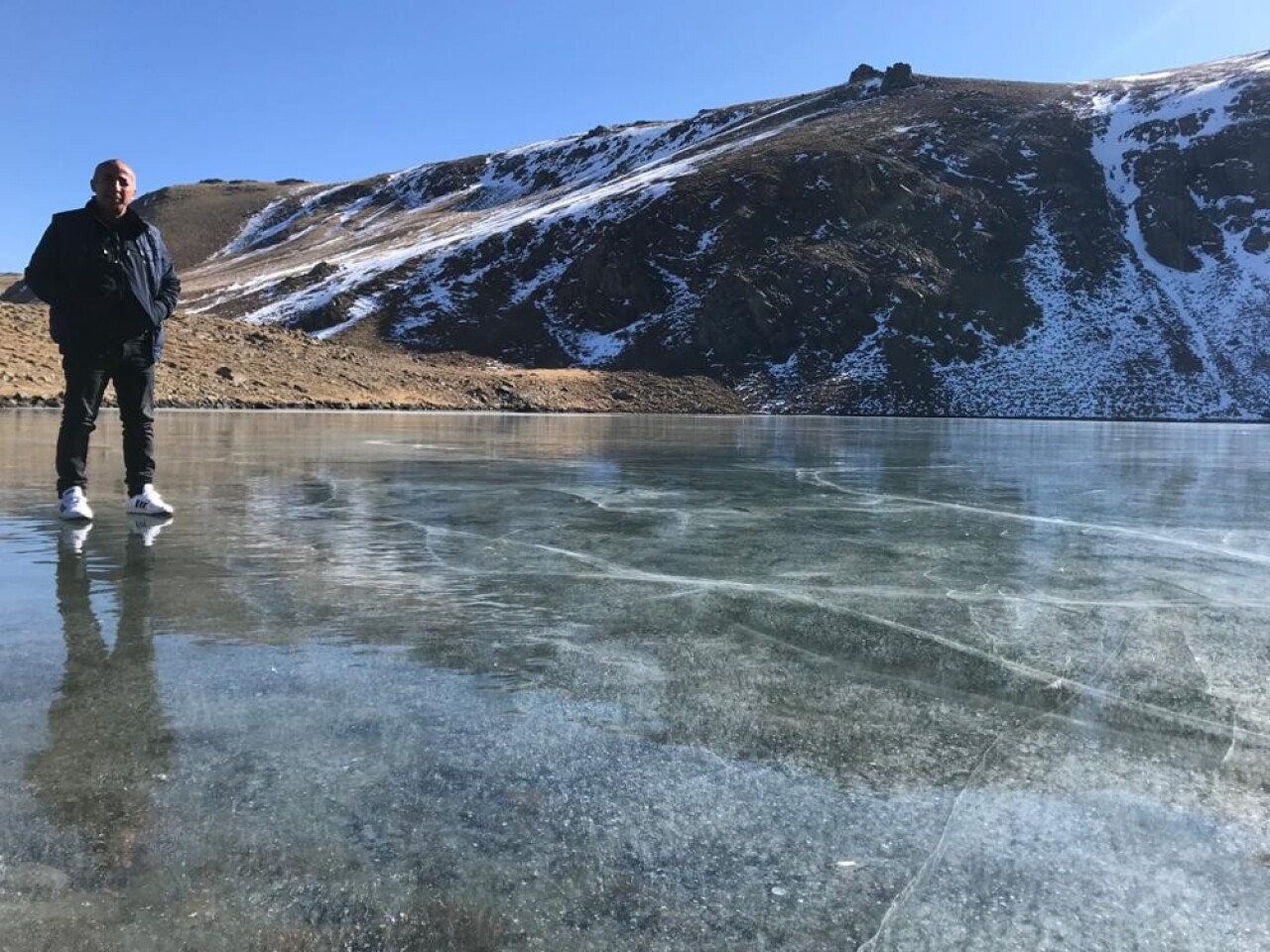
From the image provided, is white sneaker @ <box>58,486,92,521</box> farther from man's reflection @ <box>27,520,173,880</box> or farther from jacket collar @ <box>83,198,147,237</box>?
man's reflection @ <box>27,520,173,880</box>

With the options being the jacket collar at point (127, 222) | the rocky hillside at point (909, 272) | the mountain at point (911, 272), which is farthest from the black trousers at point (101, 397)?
the mountain at point (911, 272)

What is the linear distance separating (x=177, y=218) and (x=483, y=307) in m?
95.4

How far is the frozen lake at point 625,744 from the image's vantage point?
1612 millimetres

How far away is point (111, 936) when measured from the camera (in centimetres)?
149

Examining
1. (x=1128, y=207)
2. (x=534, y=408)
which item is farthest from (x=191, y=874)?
(x=1128, y=207)

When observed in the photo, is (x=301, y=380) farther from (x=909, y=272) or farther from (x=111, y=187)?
(x=909, y=272)

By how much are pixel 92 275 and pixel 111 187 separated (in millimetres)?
531

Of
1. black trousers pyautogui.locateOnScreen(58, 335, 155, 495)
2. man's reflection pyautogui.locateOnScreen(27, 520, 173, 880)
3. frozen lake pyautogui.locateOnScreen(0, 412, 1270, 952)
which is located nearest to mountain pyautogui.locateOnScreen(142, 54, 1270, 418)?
black trousers pyautogui.locateOnScreen(58, 335, 155, 495)

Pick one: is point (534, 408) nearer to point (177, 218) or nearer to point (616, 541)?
point (616, 541)

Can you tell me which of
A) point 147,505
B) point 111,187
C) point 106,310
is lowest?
point 147,505

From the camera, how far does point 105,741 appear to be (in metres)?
2.25

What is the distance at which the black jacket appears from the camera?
17.6ft

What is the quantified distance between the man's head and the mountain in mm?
45392

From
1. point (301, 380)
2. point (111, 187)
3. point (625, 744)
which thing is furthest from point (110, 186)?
point (301, 380)
